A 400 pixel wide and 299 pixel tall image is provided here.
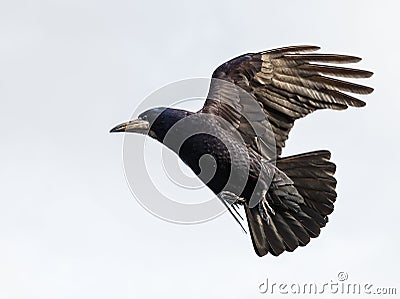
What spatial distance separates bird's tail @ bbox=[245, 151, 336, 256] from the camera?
18703 mm

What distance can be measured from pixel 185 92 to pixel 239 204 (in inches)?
77.4

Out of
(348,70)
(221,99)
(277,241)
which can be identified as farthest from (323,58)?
(277,241)

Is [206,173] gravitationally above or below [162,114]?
below

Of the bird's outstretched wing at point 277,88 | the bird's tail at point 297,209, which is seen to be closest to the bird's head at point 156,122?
the bird's outstretched wing at point 277,88

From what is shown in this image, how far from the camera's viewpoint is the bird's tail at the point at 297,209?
1870cm

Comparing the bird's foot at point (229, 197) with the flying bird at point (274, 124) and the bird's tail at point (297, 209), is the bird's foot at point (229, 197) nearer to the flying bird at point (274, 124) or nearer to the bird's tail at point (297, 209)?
the flying bird at point (274, 124)

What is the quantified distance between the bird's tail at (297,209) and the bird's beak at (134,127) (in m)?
2.04

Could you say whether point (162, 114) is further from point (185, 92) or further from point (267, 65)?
point (267, 65)

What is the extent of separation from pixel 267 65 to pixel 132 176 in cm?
283

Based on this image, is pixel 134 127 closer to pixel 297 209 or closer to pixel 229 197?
pixel 229 197

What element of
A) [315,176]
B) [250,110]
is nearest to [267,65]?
[250,110]

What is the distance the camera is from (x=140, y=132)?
18.7m

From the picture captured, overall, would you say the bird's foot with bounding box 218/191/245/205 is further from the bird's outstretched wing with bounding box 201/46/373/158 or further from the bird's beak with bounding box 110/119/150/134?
the bird's beak with bounding box 110/119/150/134

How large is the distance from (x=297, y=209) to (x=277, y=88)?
1.96 meters
